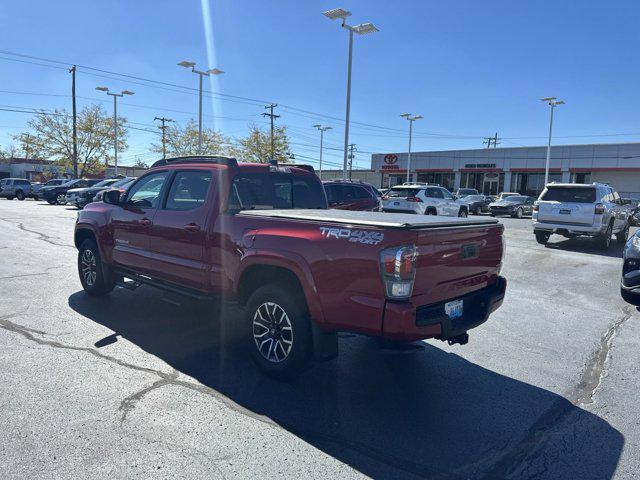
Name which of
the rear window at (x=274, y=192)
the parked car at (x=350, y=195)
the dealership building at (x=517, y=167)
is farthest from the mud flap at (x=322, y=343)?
the dealership building at (x=517, y=167)

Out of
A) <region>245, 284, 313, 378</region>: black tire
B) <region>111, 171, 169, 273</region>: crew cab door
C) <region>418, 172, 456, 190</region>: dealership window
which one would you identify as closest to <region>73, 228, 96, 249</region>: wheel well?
<region>111, 171, 169, 273</region>: crew cab door

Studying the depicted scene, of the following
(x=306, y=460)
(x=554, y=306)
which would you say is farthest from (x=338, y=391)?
(x=554, y=306)

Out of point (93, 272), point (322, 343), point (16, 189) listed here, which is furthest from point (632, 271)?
point (16, 189)

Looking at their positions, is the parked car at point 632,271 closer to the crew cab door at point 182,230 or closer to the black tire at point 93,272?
the crew cab door at point 182,230

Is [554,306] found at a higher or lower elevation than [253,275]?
lower

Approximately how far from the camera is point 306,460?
119 inches

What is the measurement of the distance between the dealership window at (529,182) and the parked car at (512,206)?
1722 cm

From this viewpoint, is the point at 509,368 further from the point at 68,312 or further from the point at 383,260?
the point at 68,312

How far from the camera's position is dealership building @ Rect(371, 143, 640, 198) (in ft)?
134

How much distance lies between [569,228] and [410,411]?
11.6 m

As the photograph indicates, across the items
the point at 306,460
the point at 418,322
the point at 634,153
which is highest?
the point at 634,153

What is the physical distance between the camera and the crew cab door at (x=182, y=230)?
16.2ft

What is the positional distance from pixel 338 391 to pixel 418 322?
105 centimetres

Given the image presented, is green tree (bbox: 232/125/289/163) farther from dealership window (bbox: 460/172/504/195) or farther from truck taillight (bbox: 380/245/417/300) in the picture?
truck taillight (bbox: 380/245/417/300)
